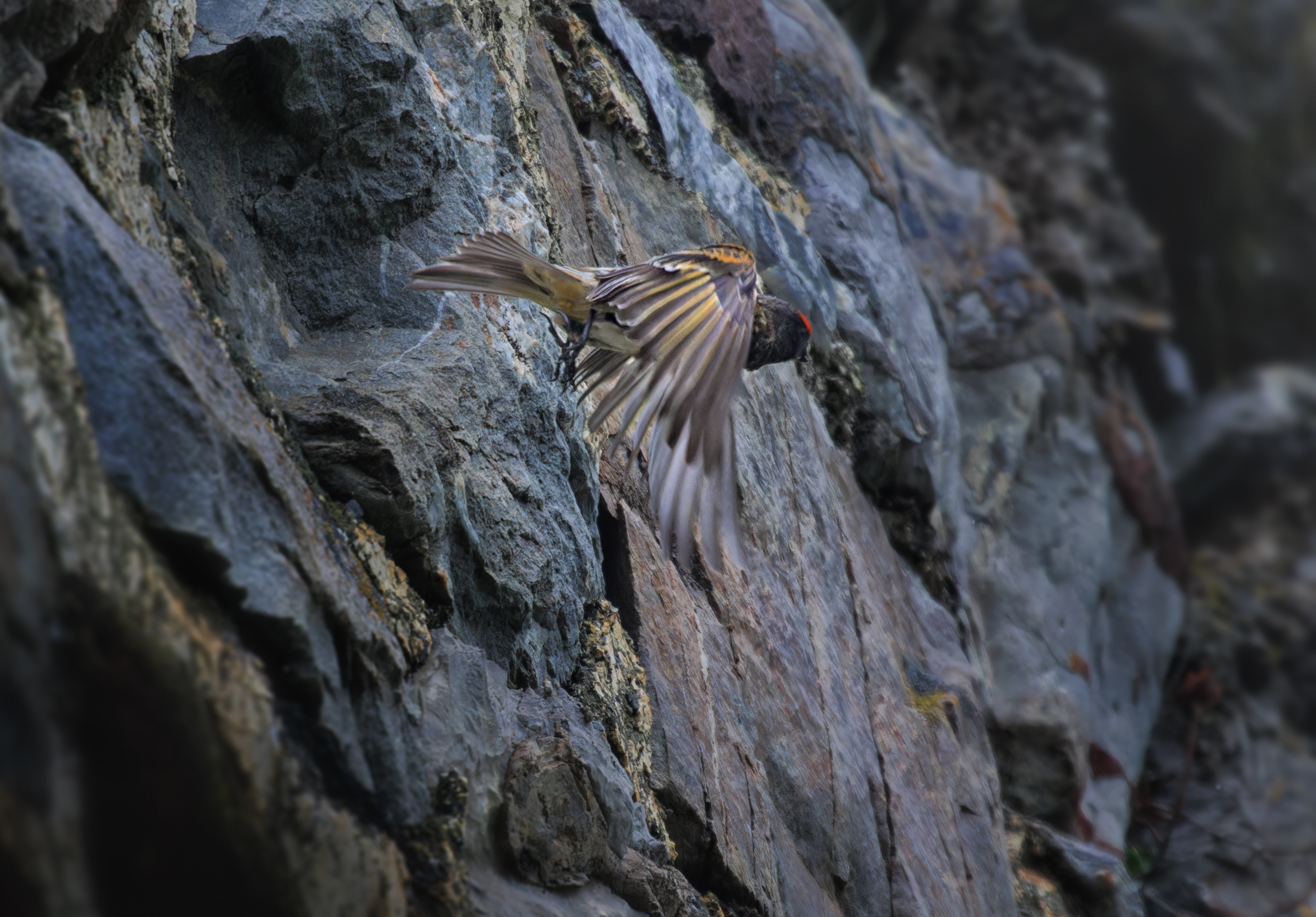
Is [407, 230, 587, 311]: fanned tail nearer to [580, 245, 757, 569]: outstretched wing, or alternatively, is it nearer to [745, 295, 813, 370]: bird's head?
[580, 245, 757, 569]: outstretched wing

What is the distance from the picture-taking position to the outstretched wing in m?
2.18

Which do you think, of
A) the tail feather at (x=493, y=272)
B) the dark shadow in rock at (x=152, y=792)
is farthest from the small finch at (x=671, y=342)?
the dark shadow in rock at (x=152, y=792)

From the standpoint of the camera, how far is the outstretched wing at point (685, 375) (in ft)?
7.16

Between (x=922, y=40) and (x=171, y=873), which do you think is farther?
(x=922, y=40)

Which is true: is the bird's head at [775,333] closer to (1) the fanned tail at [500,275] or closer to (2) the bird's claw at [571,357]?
(2) the bird's claw at [571,357]

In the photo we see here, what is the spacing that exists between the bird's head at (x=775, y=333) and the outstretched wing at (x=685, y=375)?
20cm

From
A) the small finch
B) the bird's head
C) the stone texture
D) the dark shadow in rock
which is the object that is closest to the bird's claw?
the small finch

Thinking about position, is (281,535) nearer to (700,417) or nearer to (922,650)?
(700,417)

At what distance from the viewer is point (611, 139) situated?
4.15 metres

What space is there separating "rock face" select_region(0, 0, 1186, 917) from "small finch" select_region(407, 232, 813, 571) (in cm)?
19

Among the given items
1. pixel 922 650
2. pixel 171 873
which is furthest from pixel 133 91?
pixel 922 650

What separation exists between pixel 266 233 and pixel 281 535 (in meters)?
1.38

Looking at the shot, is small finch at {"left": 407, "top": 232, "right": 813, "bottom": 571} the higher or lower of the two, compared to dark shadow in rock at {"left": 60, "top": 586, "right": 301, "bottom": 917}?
higher

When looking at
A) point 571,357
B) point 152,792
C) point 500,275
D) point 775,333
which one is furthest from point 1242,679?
point 152,792
